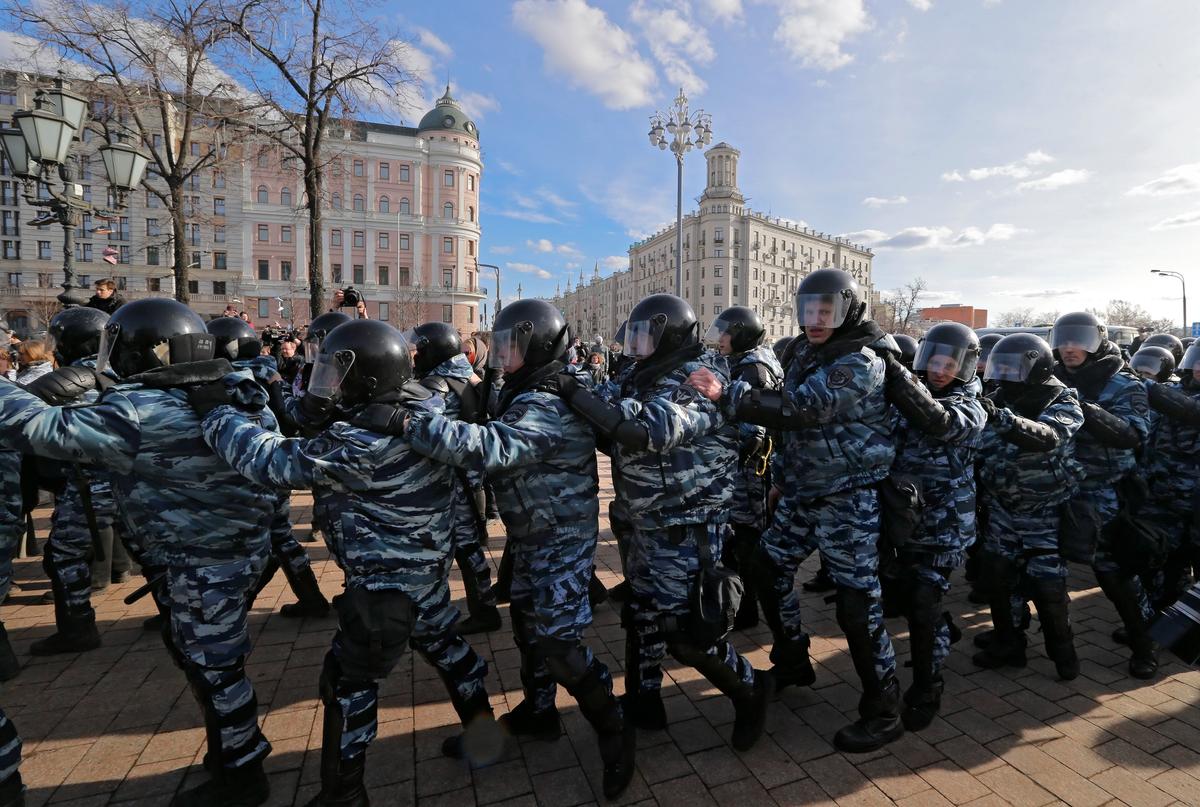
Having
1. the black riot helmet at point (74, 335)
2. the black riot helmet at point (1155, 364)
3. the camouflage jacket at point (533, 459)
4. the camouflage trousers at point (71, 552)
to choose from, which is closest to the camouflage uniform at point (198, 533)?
the camouflage jacket at point (533, 459)

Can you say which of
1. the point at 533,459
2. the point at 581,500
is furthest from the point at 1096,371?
the point at 533,459

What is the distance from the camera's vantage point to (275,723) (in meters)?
3.29

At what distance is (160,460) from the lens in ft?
8.36

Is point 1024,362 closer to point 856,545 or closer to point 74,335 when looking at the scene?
point 856,545

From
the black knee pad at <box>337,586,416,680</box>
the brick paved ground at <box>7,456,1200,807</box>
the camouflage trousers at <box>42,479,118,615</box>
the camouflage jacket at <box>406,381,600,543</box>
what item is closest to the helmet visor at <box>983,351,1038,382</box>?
the brick paved ground at <box>7,456,1200,807</box>

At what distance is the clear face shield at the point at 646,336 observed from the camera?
10.1 ft

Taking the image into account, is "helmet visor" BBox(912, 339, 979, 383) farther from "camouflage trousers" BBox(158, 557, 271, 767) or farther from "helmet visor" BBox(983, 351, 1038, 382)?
"camouflage trousers" BBox(158, 557, 271, 767)

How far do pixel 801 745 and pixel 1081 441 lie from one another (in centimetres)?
300

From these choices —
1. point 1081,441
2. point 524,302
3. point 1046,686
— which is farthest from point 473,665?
point 1081,441

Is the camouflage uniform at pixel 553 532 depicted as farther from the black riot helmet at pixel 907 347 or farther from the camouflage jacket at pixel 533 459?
the black riot helmet at pixel 907 347

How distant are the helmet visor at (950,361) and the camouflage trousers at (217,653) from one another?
151 inches

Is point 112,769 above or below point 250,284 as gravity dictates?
below

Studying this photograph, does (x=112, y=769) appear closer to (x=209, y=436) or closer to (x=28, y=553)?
(x=209, y=436)

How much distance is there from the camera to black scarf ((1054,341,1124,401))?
4477 millimetres
